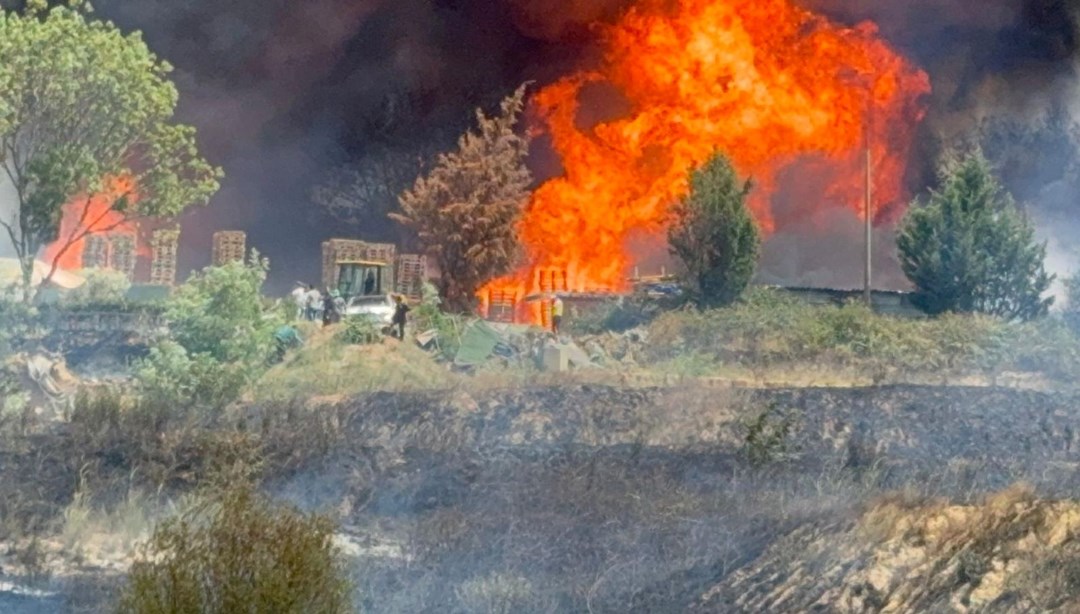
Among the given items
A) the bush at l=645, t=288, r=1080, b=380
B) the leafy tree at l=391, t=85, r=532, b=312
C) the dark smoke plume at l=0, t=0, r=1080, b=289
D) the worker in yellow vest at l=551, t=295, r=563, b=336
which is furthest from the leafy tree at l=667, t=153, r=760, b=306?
the dark smoke plume at l=0, t=0, r=1080, b=289

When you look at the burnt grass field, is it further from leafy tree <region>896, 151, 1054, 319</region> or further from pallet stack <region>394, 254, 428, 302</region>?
pallet stack <region>394, 254, 428, 302</region>

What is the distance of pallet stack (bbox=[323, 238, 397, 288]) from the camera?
85.5 feet

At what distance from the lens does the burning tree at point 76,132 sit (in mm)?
17672

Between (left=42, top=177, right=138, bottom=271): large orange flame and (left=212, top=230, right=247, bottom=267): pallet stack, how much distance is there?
388cm

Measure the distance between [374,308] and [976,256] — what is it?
977cm

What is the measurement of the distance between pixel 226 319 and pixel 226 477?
11.1 ft

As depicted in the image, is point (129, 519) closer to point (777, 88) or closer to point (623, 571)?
point (623, 571)

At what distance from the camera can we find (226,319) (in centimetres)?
1533

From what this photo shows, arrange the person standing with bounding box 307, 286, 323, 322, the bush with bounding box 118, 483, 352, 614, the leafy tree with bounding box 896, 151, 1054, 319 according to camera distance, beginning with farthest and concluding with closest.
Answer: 1. the person standing with bounding box 307, 286, 323, 322
2. the leafy tree with bounding box 896, 151, 1054, 319
3. the bush with bounding box 118, 483, 352, 614

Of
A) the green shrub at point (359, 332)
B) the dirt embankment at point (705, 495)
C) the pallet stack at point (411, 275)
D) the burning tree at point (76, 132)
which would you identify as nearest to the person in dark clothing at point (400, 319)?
the green shrub at point (359, 332)

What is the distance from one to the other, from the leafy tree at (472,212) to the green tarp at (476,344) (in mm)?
2744

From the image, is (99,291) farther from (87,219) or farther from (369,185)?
(369,185)

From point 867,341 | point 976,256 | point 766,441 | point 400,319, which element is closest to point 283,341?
point 400,319

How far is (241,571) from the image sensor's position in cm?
707
